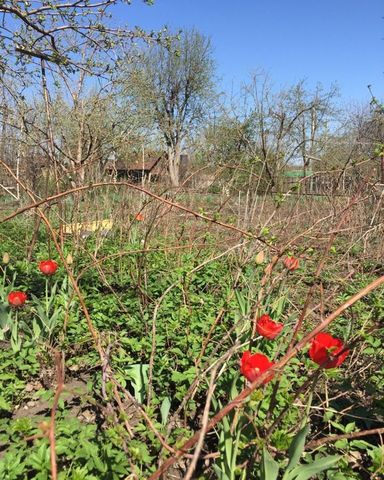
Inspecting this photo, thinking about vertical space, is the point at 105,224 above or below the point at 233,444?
above

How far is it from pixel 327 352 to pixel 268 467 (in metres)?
0.41

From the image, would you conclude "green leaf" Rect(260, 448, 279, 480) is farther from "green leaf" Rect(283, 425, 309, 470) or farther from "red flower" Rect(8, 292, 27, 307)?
"red flower" Rect(8, 292, 27, 307)

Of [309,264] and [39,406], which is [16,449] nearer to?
[39,406]

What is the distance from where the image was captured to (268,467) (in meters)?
1.22

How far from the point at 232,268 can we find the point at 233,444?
2594 mm

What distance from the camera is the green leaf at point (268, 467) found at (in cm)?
121

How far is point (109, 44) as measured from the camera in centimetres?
485

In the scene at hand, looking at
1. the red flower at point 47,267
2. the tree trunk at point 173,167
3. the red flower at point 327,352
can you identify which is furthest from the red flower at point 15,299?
the tree trunk at point 173,167

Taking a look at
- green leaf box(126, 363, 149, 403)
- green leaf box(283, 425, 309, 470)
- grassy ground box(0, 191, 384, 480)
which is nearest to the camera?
green leaf box(283, 425, 309, 470)

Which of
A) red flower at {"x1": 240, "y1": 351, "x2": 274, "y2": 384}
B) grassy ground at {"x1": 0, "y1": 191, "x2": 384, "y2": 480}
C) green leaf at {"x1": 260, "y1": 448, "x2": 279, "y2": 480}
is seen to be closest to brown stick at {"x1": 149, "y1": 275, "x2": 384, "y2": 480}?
grassy ground at {"x1": 0, "y1": 191, "x2": 384, "y2": 480}

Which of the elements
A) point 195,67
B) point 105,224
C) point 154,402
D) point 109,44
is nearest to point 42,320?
point 154,402

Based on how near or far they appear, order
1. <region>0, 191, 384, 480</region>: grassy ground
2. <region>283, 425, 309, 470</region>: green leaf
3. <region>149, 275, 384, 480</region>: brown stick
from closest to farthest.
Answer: <region>149, 275, 384, 480</region>: brown stick, <region>283, 425, 309, 470</region>: green leaf, <region>0, 191, 384, 480</region>: grassy ground

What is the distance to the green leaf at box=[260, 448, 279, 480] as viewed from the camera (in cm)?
121

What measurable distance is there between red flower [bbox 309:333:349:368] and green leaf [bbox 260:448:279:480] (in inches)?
12.8
